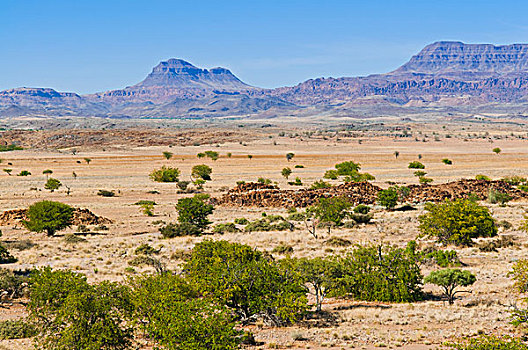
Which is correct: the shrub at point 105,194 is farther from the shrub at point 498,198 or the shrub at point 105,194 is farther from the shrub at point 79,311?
the shrub at point 79,311

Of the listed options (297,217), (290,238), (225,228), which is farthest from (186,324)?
(297,217)

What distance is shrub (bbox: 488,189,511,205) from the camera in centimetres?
4434

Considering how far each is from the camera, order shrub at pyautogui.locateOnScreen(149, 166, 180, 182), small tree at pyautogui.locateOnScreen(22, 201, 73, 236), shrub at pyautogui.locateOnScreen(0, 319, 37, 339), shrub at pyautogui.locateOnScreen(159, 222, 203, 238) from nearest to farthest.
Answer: shrub at pyautogui.locateOnScreen(0, 319, 37, 339), shrub at pyautogui.locateOnScreen(159, 222, 203, 238), small tree at pyautogui.locateOnScreen(22, 201, 73, 236), shrub at pyautogui.locateOnScreen(149, 166, 180, 182)

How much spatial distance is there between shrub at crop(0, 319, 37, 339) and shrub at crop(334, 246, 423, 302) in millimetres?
10654

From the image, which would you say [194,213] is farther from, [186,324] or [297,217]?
[186,324]

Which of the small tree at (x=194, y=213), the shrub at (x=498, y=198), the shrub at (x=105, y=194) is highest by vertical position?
the small tree at (x=194, y=213)

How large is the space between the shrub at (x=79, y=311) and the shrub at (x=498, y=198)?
38.7 meters

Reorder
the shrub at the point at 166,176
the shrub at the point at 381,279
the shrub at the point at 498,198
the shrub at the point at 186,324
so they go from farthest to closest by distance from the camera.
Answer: the shrub at the point at 166,176 → the shrub at the point at 498,198 → the shrub at the point at 381,279 → the shrub at the point at 186,324

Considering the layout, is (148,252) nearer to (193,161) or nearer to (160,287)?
(160,287)

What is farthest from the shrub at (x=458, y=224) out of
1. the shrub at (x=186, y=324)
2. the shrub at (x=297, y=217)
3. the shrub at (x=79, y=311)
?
the shrub at (x=79, y=311)

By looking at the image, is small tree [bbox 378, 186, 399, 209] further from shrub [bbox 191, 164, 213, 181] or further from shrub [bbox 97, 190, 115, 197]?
shrub [bbox 191, 164, 213, 181]

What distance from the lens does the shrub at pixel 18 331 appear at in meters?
15.5

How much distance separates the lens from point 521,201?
46562 millimetres

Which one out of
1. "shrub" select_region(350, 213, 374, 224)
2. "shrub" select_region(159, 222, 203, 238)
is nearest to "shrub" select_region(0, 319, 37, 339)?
"shrub" select_region(159, 222, 203, 238)
